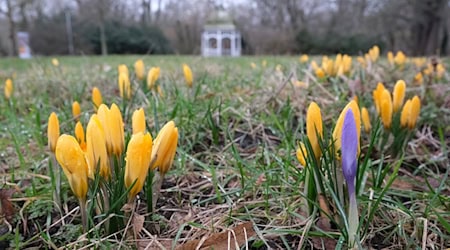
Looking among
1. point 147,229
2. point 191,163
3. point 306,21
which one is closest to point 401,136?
point 191,163

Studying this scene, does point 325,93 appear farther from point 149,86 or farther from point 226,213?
point 226,213

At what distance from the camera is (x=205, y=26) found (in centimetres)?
2731

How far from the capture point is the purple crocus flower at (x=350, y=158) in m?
0.82

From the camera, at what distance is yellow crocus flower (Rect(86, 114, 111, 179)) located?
91 centimetres

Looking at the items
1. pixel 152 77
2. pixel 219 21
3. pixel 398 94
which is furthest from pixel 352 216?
pixel 219 21

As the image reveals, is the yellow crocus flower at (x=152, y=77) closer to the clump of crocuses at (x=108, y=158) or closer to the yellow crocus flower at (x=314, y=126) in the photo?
the clump of crocuses at (x=108, y=158)

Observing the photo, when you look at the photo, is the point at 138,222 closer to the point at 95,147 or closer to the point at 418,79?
the point at 95,147

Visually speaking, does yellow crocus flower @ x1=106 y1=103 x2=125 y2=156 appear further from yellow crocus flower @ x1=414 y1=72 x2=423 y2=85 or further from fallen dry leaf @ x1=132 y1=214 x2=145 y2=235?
yellow crocus flower @ x1=414 y1=72 x2=423 y2=85

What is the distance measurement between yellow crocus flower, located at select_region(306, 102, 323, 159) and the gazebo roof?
1031 inches

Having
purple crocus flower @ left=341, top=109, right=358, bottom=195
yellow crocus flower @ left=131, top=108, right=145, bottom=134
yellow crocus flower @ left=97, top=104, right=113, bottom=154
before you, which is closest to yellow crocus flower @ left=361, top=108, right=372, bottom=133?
purple crocus flower @ left=341, top=109, right=358, bottom=195

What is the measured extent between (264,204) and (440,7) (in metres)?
22.2

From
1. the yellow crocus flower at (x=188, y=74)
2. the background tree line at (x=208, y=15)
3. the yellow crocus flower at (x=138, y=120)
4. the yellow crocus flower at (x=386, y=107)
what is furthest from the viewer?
the background tree line at (x=208, y=15)

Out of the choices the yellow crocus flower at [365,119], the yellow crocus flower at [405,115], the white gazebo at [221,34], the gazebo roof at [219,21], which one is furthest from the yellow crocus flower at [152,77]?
the gazebo roof at [219,21]

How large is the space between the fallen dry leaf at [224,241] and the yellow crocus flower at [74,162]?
9.9 inches
